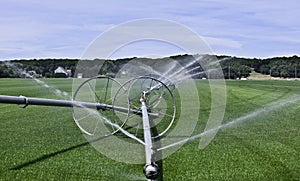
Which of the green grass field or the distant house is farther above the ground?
the distant house

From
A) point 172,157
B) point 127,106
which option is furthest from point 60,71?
point 172,157

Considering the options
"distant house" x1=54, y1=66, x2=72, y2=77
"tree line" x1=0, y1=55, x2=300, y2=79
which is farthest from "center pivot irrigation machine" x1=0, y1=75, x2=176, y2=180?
"distant house" x1=54, y1=66, x2=72, y2=77

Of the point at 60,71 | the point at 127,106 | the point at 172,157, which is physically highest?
the point at 60,71

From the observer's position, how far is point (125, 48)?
635 centimetres

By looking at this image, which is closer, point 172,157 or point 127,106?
point 172,157

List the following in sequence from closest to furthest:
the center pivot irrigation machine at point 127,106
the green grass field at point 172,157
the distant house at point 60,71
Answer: the green grass field at point 172,157, the center pivot irrigation machine at point 127,106, the distant house at point 60,71

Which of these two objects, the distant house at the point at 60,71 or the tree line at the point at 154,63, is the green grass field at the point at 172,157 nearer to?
the tree line at the point at 154,63

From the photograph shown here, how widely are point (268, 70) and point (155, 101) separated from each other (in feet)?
161

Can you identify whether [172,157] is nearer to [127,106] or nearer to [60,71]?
[127,106]

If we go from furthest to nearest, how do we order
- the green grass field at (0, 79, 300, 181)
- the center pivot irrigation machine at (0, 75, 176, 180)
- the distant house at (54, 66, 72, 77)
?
the distant house at (54, 66, 72, 77) → the center pivot irrigation machine at (0, 75, 176, 180) → the green grass field at (0, 79, 300, 181)

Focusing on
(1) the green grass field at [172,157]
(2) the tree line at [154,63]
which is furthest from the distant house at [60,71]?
(1) the green grass field at [172,157]

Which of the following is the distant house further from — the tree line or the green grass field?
the green grass field

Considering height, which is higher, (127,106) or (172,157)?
(127,106)

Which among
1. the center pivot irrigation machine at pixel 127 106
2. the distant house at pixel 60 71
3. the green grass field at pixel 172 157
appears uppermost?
the distant house at pixel 60 71
